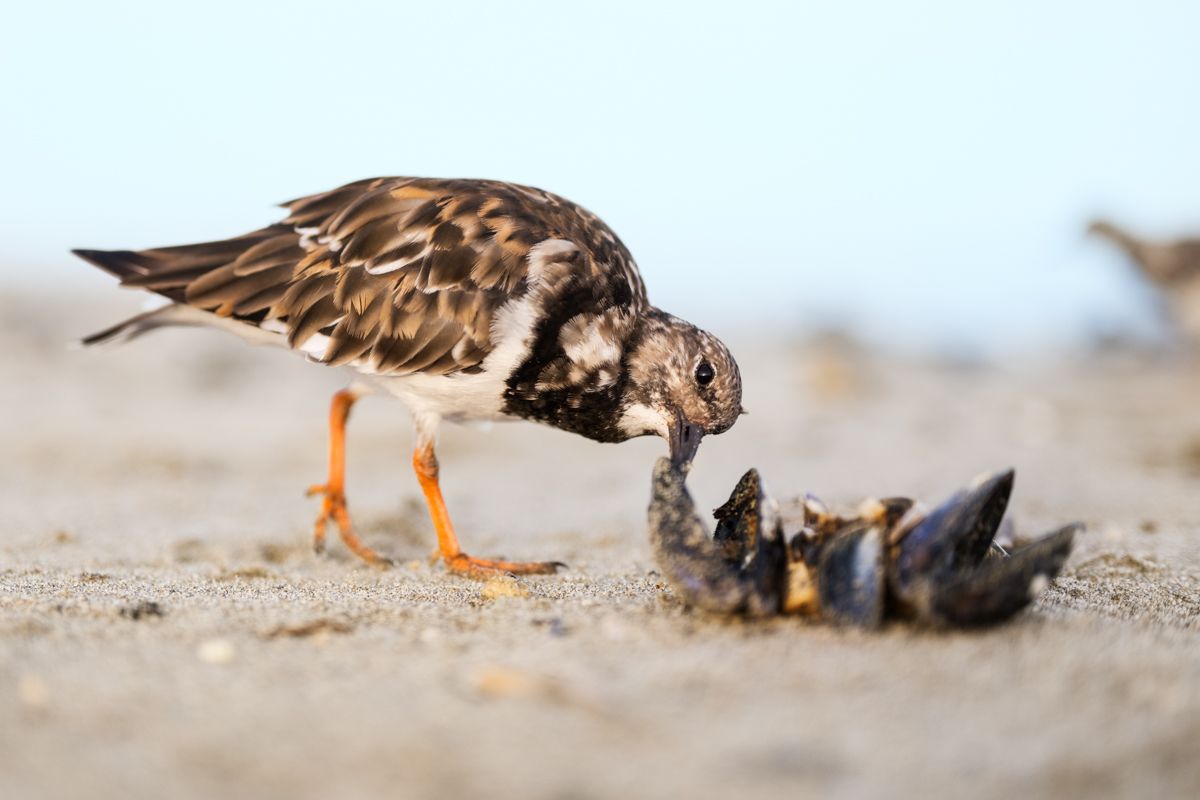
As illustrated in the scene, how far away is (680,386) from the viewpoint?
353cm

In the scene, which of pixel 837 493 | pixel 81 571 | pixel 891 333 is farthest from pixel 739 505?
pixel 891 333

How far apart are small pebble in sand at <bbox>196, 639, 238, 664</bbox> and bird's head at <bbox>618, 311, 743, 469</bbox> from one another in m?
1.70

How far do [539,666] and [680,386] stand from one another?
1663 mm

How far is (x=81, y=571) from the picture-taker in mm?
3350

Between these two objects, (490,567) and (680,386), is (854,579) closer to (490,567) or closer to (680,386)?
(680,386)

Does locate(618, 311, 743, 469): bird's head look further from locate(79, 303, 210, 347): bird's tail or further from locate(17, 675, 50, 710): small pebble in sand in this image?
locate(17, 675, 50, 710): small pebble in sand

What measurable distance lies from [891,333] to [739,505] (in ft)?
42.5

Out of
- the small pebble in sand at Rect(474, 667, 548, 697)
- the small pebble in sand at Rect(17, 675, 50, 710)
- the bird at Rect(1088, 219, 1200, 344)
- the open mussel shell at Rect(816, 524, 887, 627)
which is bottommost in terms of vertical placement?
the small pebble in sand at Rect(17, 675, 50, 710)

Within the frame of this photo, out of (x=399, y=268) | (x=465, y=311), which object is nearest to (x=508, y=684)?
(x=465, y=311)

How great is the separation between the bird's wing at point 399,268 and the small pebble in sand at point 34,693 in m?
1.85

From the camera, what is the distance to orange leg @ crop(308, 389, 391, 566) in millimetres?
3934

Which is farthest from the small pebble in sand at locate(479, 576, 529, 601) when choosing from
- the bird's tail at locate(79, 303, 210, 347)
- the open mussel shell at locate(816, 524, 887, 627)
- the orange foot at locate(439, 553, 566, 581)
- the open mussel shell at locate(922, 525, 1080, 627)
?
the bird's tail at locate(79, 303, 210, 347)

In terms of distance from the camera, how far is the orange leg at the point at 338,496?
155 inches

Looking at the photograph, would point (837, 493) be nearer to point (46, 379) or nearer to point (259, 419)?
point (259, 419)
